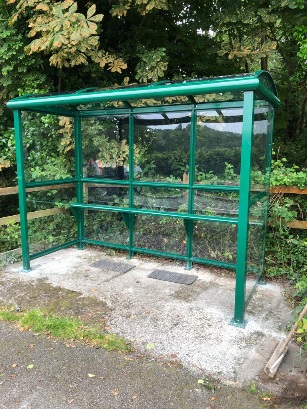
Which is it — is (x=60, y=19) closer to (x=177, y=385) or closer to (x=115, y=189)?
(x=115, y=189)

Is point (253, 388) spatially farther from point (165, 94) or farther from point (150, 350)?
point (165, 94)

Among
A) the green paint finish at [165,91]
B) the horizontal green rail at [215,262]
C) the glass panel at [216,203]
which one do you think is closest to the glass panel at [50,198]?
the green paint finish at [165,91]

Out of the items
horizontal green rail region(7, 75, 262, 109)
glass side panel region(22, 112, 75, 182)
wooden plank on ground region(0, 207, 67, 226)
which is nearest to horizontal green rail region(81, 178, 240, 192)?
glass side panel region(22, 112, 75, 182)

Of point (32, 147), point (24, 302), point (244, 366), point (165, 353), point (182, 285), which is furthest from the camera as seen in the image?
point (32, 147)

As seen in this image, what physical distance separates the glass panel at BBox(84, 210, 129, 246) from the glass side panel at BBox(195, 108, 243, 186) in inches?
58.9

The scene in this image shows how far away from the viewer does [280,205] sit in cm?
441

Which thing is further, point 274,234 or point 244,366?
point 274,234

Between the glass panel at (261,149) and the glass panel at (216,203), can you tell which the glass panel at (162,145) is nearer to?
the glass panel at (216,203)

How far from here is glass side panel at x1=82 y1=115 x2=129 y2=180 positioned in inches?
199

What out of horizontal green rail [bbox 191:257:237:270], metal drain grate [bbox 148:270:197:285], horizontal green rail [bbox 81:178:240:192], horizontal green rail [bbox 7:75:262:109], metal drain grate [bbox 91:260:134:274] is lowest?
metal drain grate [bbox 148:270:197:285]

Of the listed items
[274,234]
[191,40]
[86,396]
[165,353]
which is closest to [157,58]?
[191,40]

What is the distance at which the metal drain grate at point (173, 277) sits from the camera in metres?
4.27

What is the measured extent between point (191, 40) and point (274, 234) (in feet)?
14.3

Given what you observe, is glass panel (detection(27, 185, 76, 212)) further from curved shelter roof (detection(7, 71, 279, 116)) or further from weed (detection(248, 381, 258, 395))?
weed (detection(248, 381, 258, 395))
